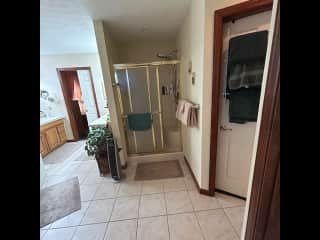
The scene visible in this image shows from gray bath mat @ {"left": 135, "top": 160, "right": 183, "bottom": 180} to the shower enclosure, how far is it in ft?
1.00

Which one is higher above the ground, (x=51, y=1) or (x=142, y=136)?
(x=51, y=1)

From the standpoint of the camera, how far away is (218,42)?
1435 mm

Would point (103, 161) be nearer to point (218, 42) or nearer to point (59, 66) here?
point (218, 42)

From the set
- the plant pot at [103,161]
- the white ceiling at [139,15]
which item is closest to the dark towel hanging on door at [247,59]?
the white ceiling at [139,15]

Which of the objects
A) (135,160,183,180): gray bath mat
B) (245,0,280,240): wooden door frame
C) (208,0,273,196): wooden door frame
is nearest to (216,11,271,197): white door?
(208,0,273,196): wooden door frame

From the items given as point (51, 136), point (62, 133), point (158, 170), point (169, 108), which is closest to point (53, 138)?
point (51, 136)

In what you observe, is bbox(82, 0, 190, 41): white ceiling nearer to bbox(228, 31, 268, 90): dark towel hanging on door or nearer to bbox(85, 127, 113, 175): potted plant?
bbox(228, 31, 268, 90): dark towel hanging on door

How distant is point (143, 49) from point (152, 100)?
121 centimetres

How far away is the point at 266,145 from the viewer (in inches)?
24.3

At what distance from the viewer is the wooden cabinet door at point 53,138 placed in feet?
12.1

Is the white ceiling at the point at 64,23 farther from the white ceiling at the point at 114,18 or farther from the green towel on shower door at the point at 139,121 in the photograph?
the green towel on shower door at the point at 139,121
